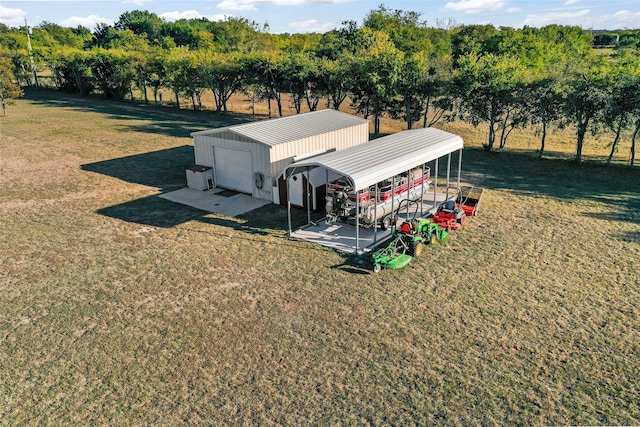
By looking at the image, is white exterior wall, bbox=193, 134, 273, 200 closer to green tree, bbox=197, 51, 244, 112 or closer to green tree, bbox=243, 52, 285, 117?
green tree, bbox=243, 52, 285, 117

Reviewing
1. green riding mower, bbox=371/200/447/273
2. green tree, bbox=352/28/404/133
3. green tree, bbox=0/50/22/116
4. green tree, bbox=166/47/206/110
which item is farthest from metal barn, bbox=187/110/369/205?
green tree, bbox=0/50/22/116

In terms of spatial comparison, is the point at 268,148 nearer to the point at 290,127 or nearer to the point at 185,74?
the point at 290,127

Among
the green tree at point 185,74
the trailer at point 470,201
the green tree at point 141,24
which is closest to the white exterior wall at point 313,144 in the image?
the trailer at point 470,201

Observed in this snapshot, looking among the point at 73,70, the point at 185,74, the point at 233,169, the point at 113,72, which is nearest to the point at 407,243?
the point at 233,169

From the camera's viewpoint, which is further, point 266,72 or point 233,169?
point 266,72

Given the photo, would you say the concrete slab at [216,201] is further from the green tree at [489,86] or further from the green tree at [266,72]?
the green tree at [266,72]
